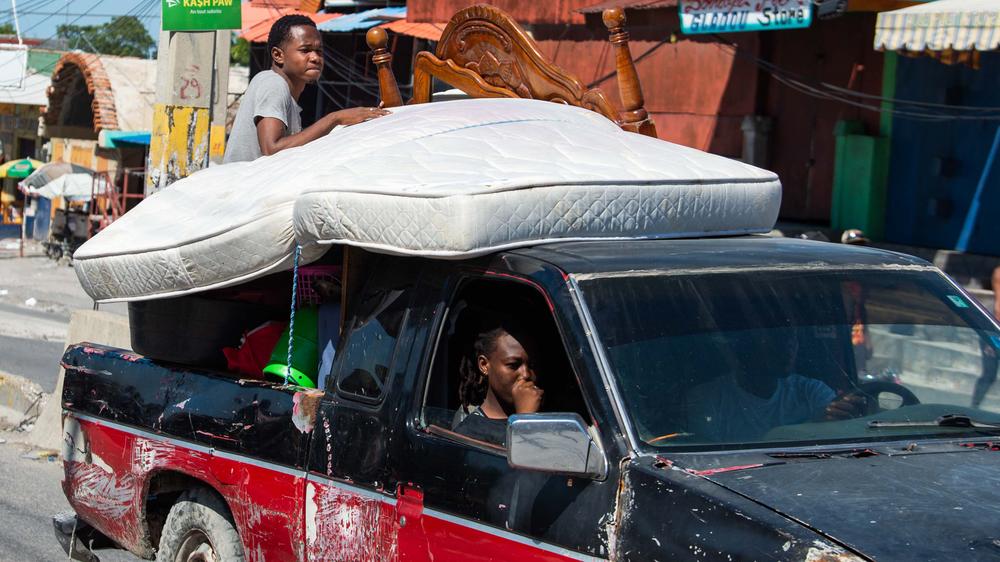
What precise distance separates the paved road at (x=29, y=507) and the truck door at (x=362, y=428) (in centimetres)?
292

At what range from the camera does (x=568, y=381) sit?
12.4ft

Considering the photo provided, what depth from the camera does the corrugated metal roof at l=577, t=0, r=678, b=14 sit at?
1585 cm

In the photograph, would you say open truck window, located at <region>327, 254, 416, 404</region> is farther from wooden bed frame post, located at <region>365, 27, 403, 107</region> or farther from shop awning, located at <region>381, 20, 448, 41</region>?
shop awning, located at <region>381, 20, 448, 41</region>

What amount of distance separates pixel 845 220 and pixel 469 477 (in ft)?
39.9

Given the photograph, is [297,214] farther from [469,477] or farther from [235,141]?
[235,141]

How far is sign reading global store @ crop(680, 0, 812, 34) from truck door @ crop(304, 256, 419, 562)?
986cm

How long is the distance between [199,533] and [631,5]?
13.1 metres

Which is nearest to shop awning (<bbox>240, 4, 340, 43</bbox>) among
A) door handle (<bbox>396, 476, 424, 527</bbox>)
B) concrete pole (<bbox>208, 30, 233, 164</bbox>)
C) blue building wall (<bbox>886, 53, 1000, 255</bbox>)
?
blue building wall (<bbox>886, 53, 1000, 255</bbox>)

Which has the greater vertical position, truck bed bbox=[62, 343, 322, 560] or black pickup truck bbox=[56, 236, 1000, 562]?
black pickup truck bbox=[56, 236, 1000, 562]

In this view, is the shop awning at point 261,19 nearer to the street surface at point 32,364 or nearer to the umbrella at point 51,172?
the street surface at point 32,364

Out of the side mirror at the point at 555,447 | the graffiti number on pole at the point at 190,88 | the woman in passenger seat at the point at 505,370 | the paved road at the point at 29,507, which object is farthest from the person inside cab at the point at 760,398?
the graffiti number on pole at the point at 190,88

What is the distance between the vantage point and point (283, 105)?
6000mm

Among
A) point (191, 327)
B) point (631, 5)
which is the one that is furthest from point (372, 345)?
point (631, 5)

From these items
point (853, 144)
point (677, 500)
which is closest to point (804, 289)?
point (677, 500)
